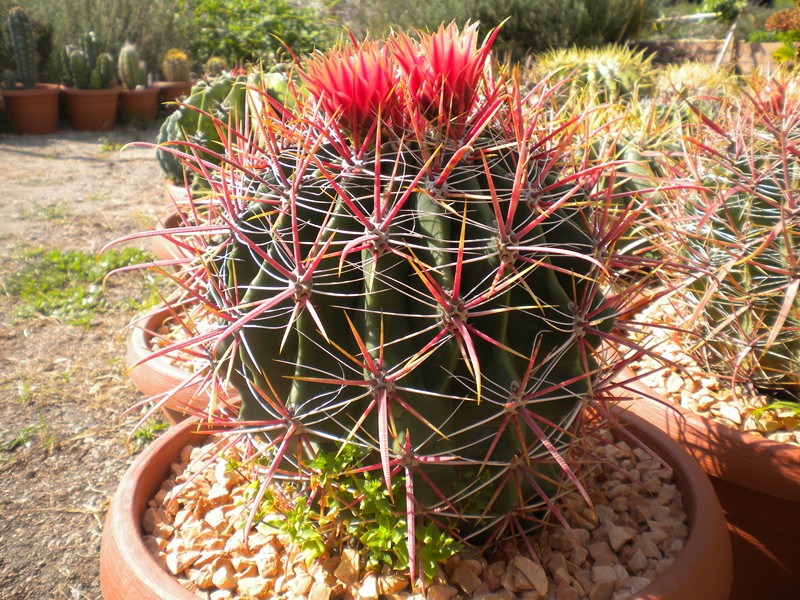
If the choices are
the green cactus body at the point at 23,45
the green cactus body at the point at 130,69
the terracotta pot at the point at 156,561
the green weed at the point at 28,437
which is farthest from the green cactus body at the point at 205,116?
the green cactus body at the point at 23,45

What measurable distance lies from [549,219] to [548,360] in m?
0.22

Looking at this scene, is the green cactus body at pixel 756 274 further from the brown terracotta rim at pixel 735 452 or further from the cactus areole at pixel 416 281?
the cactus areole at pixel 416 281

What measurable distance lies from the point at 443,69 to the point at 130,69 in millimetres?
7333

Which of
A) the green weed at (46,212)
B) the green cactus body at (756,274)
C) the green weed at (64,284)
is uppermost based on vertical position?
the green cactus body at (756,274)

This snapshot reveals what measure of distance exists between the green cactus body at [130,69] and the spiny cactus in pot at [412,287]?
7.10 meters

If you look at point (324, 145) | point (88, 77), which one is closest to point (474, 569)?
point (324, 145)

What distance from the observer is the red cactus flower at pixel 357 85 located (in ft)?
3.50

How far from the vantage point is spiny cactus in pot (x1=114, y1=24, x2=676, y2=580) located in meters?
1.02

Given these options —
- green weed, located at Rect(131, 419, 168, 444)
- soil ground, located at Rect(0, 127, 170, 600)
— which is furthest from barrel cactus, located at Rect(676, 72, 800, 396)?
→ green weed, located at Rect(131, 419, 168, 444)

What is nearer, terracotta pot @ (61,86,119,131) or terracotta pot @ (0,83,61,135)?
terracotta pot @ (0,83,61,135)

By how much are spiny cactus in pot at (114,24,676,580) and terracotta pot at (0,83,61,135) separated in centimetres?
693

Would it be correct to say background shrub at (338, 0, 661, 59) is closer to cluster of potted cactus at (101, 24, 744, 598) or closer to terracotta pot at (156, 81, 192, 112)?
terracotta pot at (156, 81, 192, 112)

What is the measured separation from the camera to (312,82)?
1114 millimetres

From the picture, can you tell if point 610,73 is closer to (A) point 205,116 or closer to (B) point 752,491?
(A) point 205,116
